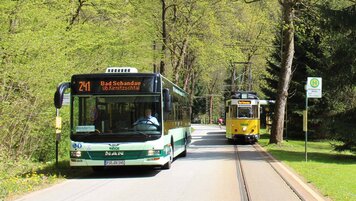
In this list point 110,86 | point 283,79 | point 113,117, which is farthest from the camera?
point 283,79

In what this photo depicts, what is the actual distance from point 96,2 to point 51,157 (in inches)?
339

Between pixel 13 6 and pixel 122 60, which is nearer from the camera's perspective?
pixel 13 6

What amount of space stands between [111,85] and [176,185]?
3828 mm

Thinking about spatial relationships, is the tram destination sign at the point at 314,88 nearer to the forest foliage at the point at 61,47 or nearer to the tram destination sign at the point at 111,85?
the forest foliage at the point at 61,47

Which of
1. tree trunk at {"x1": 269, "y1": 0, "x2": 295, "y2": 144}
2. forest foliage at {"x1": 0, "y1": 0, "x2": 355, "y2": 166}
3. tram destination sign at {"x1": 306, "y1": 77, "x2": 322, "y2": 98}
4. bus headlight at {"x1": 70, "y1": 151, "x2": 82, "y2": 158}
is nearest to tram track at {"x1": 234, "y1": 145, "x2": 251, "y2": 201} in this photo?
tram destination sign at {"x1": 306, "y1": 77, "x2": 322, "y2": 98}

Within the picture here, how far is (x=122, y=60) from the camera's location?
26750 mm

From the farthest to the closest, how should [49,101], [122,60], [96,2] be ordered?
[122,60], [96,2], [49,101]

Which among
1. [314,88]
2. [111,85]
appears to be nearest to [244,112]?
[314,88]

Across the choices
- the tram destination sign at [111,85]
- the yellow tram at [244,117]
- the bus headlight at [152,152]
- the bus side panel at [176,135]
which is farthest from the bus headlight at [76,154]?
the yellow tram at [244,117]

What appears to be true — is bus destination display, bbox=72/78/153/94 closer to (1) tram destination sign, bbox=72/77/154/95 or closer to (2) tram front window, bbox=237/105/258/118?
(1) tram destination sign, bbox=72/77/154/95

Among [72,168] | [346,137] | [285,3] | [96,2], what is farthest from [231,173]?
[285,3]

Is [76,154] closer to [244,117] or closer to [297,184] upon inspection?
[297,184]

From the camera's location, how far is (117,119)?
14.5 meters

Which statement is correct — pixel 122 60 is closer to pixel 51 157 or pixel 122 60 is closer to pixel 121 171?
pixel 51 157
